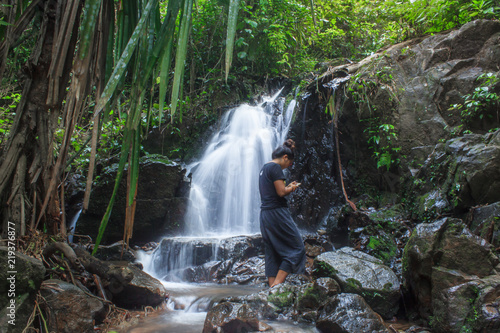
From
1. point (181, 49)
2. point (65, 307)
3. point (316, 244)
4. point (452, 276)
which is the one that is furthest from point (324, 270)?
point (181, 49)

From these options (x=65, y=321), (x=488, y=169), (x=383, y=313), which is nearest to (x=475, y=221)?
(x=488, y=169)

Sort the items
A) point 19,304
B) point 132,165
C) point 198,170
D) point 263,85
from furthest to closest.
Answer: point 263,85, point 198,170, point 19,304, point 132,165

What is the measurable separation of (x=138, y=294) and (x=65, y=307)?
4.20ft

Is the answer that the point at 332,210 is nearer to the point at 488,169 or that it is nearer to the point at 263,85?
the point at 488,169

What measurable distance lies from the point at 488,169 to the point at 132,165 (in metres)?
4.45

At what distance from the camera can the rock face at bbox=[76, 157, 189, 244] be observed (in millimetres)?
5980

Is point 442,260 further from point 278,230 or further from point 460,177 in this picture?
point 460,177

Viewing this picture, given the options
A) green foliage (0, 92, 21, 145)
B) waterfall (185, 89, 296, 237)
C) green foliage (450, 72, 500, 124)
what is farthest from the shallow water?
green foliage (450, 72, 500, 124)

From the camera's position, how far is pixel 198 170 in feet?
27.7

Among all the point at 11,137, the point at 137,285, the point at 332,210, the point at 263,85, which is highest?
the point at 263,85

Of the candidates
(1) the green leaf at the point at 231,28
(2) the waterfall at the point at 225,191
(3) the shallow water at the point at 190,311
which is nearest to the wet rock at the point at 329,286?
(3) the shallow water at the point at 190,311

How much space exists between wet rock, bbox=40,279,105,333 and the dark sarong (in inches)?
79.9

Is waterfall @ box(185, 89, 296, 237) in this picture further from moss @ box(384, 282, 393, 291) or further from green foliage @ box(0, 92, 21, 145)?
moss @ box(384, 282, 393, 291)

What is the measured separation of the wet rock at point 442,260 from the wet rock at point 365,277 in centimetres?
23
